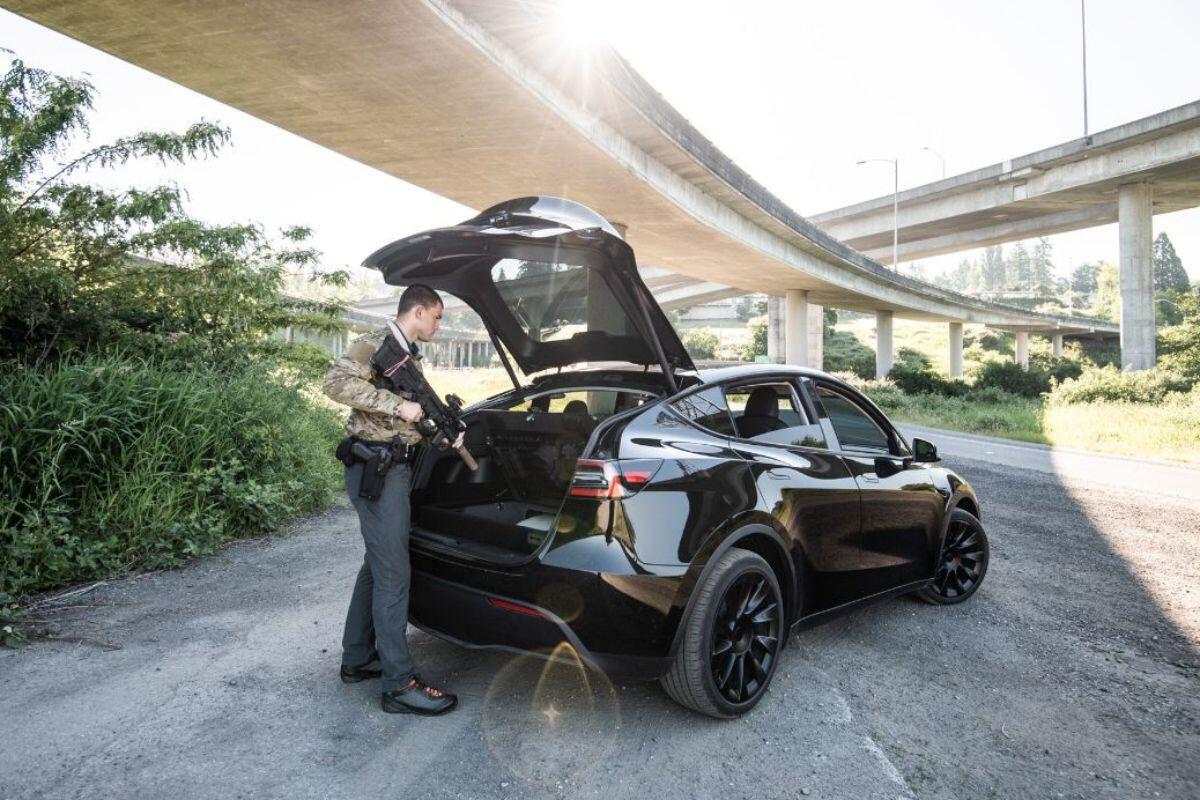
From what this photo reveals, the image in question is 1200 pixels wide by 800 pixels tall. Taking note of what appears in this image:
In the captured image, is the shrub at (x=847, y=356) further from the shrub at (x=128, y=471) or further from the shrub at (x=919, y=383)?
the shrub at (x=128, y=471)

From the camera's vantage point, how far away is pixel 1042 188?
3134 centimetres

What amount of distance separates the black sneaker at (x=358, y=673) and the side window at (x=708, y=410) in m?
1.86

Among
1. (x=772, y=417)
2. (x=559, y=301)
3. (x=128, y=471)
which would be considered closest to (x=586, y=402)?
(x=559, y=301)

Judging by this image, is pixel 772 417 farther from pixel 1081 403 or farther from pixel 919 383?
pixel 919 383

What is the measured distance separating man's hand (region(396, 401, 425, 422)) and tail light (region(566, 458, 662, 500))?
78 centimetres

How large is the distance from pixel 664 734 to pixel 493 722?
0.71m

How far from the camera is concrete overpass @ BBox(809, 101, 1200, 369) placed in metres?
26.3

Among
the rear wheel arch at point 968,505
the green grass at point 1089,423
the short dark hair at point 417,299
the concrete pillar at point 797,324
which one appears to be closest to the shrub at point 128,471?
the short dark hair at point 417,299

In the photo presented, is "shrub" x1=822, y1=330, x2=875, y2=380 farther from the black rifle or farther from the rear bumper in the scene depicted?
the rear bumper

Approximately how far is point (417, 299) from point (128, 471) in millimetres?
3647

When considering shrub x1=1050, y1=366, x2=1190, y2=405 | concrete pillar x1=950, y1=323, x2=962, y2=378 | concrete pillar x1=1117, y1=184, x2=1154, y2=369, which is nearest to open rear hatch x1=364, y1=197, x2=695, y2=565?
shrub x1=1050, y1=366, x2=1190, y2=405

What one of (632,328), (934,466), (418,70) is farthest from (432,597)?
(418,70)

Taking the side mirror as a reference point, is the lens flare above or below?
below

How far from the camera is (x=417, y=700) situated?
297cm
